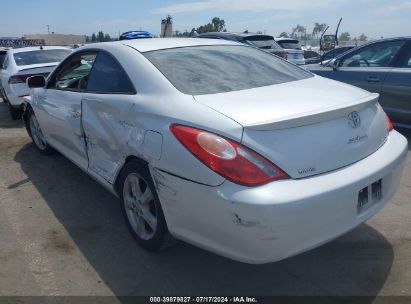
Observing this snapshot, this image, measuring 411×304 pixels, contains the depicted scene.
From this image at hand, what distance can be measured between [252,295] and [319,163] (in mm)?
929

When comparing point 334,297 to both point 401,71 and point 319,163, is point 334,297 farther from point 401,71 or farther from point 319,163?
point 401,71

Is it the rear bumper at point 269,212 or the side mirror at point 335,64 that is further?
the side mirror at point 335,64

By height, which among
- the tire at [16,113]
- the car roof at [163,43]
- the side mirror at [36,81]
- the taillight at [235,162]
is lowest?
the tire at [16,113]

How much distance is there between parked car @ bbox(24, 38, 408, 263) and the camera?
2.12 m

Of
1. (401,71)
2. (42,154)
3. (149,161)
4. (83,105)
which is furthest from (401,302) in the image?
(42,154)

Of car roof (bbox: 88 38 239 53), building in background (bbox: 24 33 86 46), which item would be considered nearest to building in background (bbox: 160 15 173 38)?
car roof (bbox: 88 38 239 53)

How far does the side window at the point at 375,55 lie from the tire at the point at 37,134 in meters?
4.53

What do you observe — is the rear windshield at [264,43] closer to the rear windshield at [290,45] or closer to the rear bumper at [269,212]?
the rear windshield at [290,45]

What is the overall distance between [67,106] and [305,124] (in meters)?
2.49

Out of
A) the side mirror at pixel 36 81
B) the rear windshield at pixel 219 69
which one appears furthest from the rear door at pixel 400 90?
the side mirror at pixel 36 81

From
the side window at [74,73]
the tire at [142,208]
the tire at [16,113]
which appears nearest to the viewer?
the tire at [142,208]

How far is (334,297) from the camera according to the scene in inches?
95.6

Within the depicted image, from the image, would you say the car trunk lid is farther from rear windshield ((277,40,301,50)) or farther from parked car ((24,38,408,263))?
rear windshield ((277,40,301,50))

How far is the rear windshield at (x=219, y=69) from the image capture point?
2.77 metres
